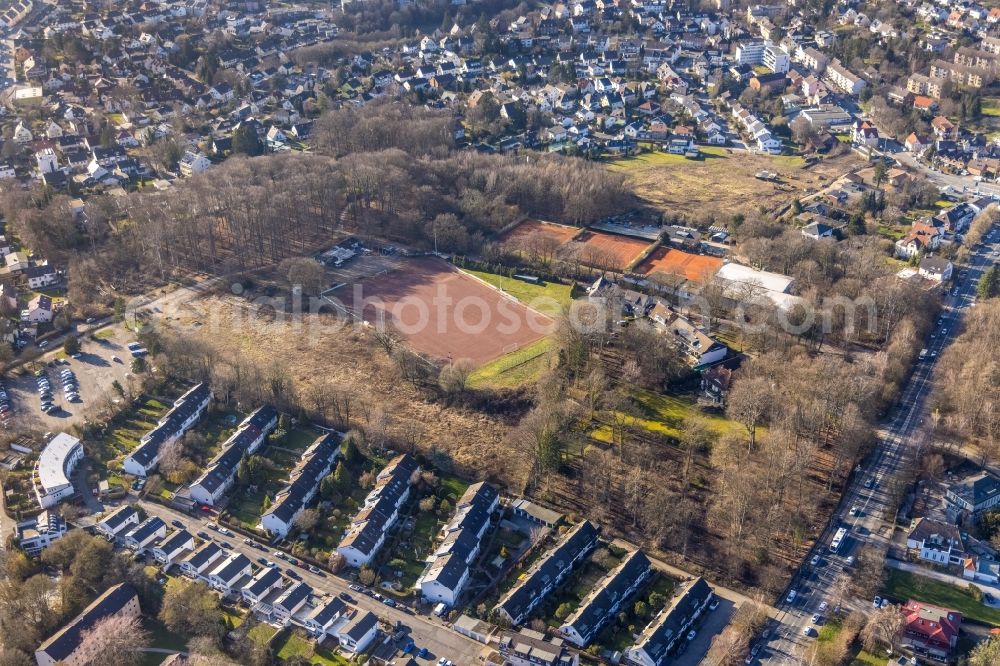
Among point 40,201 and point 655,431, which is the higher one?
point 40,201

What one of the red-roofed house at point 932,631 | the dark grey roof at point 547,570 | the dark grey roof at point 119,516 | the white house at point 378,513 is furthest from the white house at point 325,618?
the red-roofed house at point 932,631

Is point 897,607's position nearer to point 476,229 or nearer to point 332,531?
point 332,531

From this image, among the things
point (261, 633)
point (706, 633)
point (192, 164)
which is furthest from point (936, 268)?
point (192, 164)

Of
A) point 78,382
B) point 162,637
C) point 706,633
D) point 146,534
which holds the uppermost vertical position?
point 78,382

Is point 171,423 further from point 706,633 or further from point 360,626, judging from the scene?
point 706,633

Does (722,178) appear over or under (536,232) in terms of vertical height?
over

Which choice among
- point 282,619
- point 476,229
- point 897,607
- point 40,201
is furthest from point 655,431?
point 40,201
